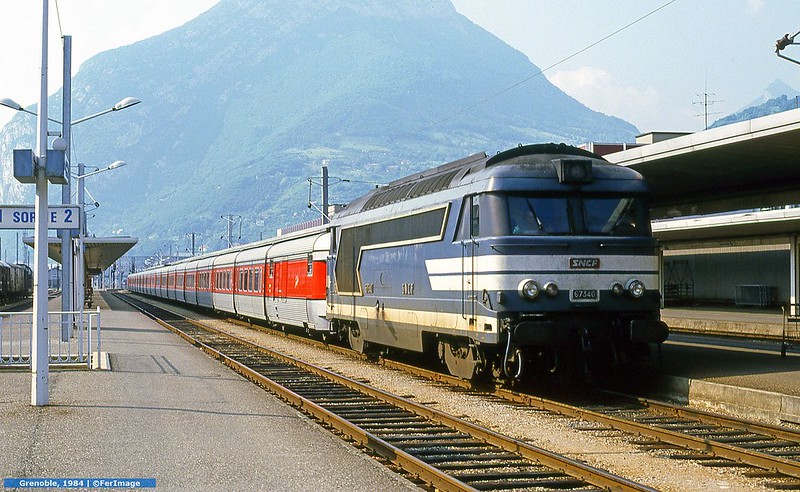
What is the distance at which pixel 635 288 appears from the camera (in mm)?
13898

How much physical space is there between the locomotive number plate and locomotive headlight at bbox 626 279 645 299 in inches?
19.4

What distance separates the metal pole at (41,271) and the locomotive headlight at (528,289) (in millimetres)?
6780

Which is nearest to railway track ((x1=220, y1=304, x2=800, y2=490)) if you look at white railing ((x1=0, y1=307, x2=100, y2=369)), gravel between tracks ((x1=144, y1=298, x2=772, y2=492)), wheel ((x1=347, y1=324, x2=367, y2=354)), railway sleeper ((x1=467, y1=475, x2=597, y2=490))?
gravel between tracks ((x1=144, y1=298, x2=772, y2=492))

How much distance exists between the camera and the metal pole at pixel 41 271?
541 inches

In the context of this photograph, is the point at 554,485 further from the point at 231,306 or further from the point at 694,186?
the point at 231,306

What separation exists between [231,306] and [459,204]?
2901 centimetres

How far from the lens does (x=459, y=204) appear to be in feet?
48.9

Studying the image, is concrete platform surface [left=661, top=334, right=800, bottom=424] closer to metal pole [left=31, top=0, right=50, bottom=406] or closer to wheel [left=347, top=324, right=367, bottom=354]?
wheel [left=347, top=324, right=367, bottom=354]

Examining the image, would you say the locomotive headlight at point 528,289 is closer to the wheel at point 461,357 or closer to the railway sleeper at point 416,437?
the wheel at point 461,357

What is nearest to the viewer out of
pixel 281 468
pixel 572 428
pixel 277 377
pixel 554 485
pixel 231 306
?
pixel 554 485

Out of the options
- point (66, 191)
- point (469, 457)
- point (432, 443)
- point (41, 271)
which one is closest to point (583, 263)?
point (432, 443)

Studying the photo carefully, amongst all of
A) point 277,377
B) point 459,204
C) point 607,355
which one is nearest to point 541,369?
point 607,355

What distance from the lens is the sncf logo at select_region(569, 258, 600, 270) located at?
1367 centimetres

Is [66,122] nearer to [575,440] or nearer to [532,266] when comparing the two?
[532,266]
